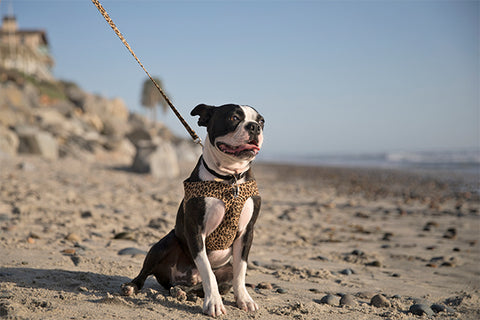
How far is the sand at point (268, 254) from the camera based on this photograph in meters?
2.94

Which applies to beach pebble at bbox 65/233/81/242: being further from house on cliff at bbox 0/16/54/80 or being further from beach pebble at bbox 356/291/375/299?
house on cliff at bbox 0/16/54/80

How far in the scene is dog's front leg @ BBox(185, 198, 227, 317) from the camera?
274 centimetres

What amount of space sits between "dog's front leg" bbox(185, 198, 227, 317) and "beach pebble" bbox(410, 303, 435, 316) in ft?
5.10

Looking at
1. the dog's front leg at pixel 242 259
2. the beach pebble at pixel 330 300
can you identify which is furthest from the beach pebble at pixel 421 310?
the dog's front leg at pixel 242 259

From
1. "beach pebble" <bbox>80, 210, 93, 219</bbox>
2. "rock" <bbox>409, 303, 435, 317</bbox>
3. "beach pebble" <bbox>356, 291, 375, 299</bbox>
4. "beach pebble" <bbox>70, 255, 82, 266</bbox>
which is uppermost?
"beach pebble" <bbox>80, 210, 93, 219</bbox>

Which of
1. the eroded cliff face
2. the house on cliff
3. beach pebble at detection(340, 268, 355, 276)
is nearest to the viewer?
beach pebble at detection(340, 268, 355, 276)

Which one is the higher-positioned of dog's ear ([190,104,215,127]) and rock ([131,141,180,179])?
dog's ear ([190,104,215,127])

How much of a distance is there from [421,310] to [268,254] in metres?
2.25

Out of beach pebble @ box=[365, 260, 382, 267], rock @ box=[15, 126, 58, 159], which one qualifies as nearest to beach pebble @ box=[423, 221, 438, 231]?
beach pebble @ box=[365, 260, 382, 267]

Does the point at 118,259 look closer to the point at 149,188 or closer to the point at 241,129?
the point at 241,129

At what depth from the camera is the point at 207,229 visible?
284cm

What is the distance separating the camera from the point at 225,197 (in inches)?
110

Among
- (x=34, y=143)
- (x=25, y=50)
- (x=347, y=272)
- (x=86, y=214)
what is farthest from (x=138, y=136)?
(x=25, y=50)

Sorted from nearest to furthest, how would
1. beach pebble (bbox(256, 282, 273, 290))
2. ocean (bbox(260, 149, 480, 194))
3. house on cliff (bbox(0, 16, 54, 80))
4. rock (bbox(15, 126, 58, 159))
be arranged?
beach pebble (bbox(256, 282, 273, 290))
rock (bbox(15, 126, 58, 159))
ocean (bbox(260, 149, 480, 194))
house on cliff (bbox(0, 16, 54, 80))
